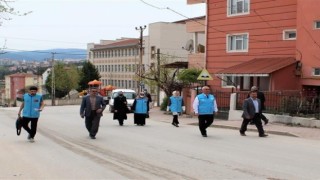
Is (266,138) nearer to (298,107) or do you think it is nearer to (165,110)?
(298,107)

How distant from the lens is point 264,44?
29.8m

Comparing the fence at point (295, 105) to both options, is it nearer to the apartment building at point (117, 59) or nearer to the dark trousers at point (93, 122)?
the dark trousers at point (93, 122)

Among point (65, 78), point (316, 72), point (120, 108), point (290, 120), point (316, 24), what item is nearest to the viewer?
point (290, 120)

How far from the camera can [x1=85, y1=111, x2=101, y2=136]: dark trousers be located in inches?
620

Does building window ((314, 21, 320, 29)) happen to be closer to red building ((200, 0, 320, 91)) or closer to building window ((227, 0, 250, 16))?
red building ((200, 0, 320, 91))

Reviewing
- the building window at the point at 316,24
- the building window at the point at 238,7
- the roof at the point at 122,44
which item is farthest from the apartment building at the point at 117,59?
the building window at the point at 316,24

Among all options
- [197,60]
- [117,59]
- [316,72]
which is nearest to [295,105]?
[316,72]

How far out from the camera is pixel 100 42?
397ft

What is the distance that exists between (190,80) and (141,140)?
20.6m

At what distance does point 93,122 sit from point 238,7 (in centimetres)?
1862

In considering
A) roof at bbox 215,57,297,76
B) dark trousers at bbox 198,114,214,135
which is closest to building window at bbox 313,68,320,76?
roof at bbox 215,57,297,76

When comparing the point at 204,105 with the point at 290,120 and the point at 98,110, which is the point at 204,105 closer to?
the point at 98,110

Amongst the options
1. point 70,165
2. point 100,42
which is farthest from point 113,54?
point 70,165

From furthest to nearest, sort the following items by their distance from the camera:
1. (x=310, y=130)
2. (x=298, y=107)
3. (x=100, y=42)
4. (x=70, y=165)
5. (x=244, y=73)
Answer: (x=100, y=42)
(x=244, y=73)
(x=298, y=107)
(x=310, y=130)
(x=70, y=165)
